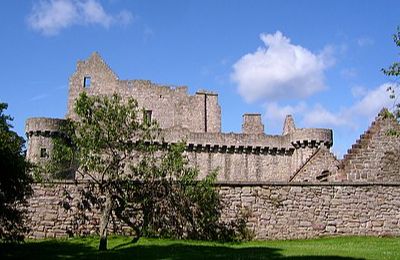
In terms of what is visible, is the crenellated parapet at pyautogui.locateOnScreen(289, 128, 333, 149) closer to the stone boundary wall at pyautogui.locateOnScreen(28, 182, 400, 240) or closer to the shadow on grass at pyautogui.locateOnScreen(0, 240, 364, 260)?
the stone boundary wall at pyautogui.locateOnScreen(28, 182, 400, 240)

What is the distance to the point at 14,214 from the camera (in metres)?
17.1

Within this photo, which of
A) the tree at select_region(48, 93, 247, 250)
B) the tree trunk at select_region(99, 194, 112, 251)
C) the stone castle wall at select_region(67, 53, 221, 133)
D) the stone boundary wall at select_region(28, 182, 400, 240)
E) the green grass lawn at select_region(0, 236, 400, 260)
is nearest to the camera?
the green grass lawn at select_region(0, 236, 400, 260)

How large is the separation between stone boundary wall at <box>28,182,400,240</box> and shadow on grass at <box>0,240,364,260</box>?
220cm

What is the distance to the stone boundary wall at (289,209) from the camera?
2142cm

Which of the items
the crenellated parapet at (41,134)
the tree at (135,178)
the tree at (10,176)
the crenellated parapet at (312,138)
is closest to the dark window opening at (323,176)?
the tree at (135,178)

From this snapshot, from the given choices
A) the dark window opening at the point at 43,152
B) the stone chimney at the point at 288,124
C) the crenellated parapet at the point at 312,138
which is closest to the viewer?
the dark window opening at the point at 43,152

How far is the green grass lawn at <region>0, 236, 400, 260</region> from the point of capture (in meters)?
15.3

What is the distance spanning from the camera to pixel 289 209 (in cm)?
2178

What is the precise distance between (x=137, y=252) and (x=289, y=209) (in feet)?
23.7

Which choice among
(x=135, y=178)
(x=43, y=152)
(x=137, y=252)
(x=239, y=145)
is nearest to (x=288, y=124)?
(x=239, y=145)

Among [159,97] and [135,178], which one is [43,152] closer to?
[159,97]

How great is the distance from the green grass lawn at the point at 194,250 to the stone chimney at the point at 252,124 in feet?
94.6

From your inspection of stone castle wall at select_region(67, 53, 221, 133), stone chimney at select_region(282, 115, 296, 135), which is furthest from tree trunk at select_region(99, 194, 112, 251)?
stone castle wall at select_region(67, 53, 221, 133)

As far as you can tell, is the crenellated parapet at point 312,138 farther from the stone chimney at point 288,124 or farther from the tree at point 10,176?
the tree at point 10,176
